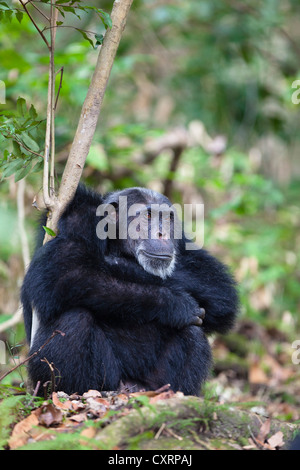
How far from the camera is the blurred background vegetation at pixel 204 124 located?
7660 mm

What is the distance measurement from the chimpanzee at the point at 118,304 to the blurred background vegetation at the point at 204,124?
8.70 ft

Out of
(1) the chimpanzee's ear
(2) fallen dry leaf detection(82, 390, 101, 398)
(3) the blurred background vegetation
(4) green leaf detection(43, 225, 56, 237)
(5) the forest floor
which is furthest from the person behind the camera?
(3) the blurred background vegetation

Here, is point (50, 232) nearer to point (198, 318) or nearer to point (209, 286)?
point (198, 318)

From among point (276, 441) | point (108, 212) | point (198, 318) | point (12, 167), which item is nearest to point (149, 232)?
point (108, 212)

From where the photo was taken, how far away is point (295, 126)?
1313 cm

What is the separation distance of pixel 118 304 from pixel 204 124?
8.39 meters

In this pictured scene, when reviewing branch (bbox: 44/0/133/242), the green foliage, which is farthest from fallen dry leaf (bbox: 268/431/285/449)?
the green foliage

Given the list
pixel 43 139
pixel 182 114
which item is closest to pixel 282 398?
pixel 43 139

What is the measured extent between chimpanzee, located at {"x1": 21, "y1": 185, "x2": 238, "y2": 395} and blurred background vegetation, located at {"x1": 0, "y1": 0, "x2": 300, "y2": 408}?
2.65 metres

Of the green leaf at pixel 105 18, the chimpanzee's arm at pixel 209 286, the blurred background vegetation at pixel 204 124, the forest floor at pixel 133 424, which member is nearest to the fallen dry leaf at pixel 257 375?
the blurred background vegetation at pixel 204 124

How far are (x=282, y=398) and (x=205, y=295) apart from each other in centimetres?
293

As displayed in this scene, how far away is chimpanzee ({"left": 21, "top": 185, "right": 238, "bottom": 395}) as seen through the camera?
13.7 feet

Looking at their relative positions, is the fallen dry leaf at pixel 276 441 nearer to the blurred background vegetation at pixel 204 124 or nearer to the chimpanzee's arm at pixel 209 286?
the chimpanzee's arm at pixel 209 286

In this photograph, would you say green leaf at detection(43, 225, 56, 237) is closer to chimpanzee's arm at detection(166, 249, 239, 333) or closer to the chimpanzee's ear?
the chimpanzee's ear
